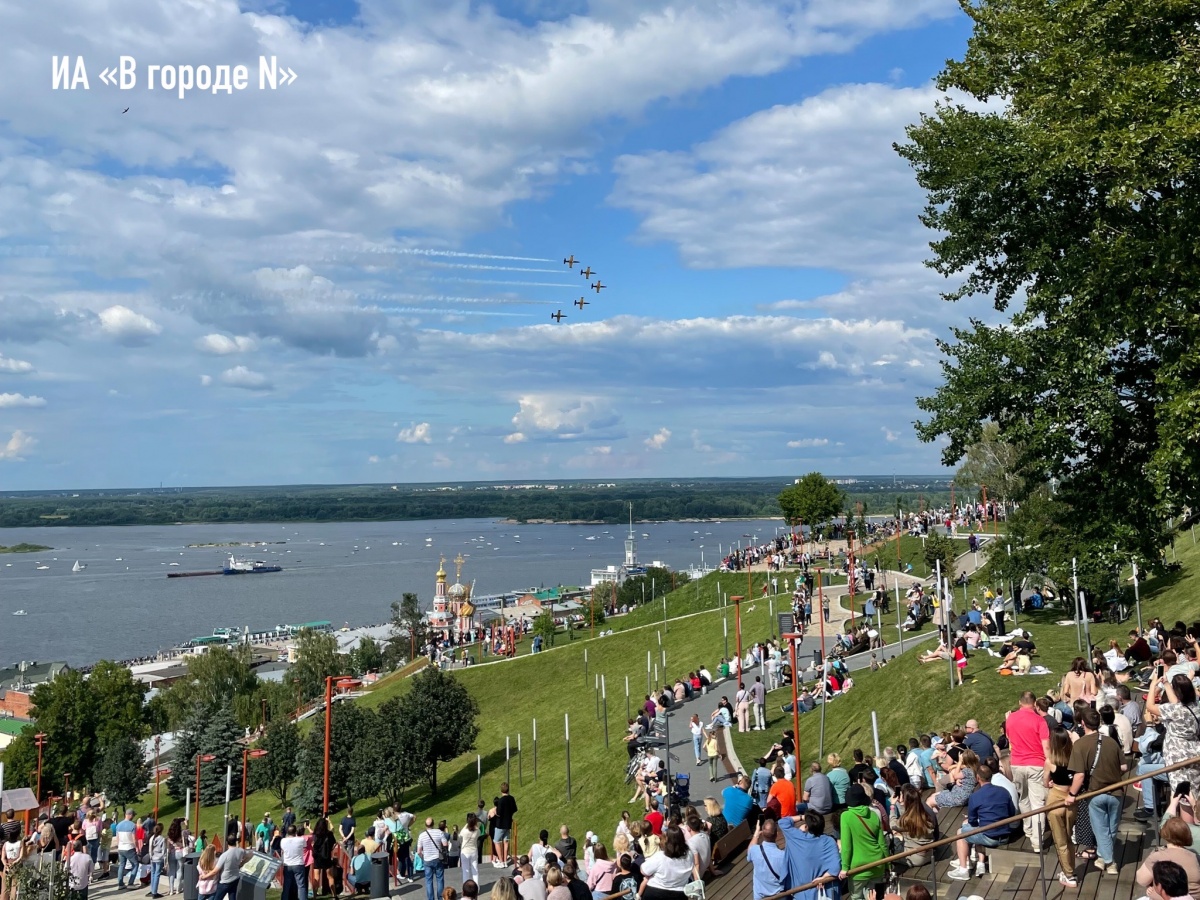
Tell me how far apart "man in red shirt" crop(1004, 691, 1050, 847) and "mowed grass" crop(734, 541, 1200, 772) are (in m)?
7.92

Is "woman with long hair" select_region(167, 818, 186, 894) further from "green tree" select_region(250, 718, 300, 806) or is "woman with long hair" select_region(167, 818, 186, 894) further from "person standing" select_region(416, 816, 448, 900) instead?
"green tree" select_region(250, 718, 300, 806)

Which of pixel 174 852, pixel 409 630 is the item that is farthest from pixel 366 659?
pixel 174 852

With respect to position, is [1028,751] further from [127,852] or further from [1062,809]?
[127,852]

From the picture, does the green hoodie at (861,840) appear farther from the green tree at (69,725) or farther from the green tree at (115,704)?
the green tree at (69,725)

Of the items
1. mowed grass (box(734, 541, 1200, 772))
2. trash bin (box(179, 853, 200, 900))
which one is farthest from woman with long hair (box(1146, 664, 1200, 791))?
trash bin (box(179, 853, 200, 900))

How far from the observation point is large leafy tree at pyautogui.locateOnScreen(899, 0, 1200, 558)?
46.7 ft

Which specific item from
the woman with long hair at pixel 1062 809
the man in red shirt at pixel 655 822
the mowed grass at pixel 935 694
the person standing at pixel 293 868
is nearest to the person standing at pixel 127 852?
the person standing at pixel 293 868

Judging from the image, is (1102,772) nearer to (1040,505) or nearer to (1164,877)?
(1164,877)

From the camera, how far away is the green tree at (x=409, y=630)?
8470 centimetres

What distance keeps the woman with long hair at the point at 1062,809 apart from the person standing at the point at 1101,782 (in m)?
0.12

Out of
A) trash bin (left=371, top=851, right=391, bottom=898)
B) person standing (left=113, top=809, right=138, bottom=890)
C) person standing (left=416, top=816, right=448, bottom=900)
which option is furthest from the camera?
person standing (left=113, top=809, right=138, bottom=890)

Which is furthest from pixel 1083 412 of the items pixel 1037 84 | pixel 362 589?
pixel 362 589

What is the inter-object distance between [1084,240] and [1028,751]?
10021 mm

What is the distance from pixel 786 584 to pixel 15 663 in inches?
3806
